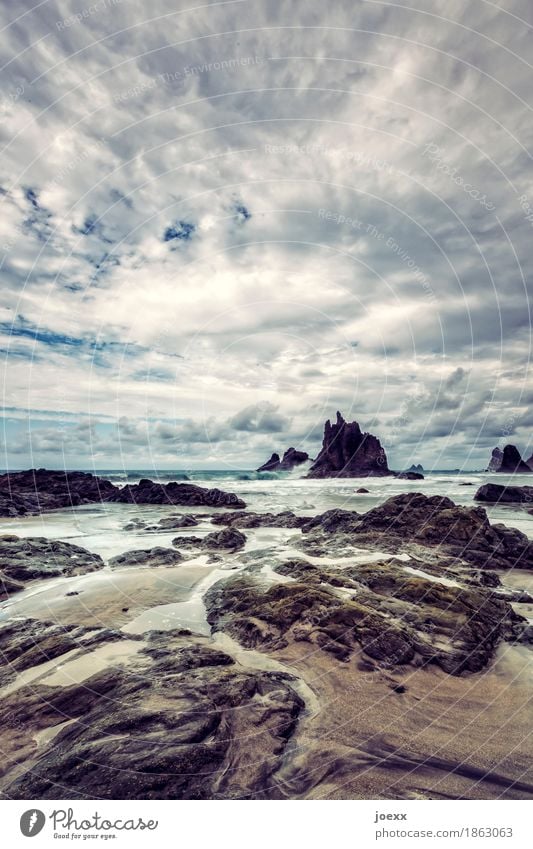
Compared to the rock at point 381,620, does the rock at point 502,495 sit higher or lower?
lower

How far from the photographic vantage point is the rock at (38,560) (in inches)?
508

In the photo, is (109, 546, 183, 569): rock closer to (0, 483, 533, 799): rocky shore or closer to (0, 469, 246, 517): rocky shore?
(0, 483, 533, 799): rocky shore

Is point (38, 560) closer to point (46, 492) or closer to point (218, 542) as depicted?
point (218, 542)

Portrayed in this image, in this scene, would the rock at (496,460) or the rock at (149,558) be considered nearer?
the rock at (149,558)

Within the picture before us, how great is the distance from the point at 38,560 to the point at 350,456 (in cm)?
8626

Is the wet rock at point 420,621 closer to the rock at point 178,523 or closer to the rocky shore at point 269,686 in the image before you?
the rocky shore at point 269,686

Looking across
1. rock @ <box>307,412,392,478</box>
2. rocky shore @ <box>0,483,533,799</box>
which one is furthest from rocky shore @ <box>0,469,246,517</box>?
rock @ <box>307,412,392,478</box>

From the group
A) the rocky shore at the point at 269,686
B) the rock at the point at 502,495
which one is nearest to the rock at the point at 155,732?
the rocky shore at the point at 269,686

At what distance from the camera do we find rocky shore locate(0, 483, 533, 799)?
4637mm

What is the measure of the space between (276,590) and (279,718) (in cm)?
410

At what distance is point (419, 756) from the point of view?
16.4 feet

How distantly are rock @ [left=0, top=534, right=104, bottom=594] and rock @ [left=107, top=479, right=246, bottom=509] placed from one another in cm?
2444

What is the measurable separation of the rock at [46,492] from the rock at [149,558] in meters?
22.7
